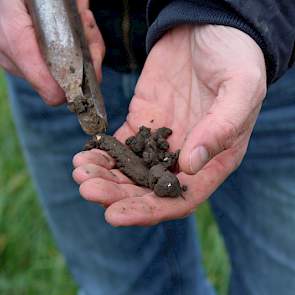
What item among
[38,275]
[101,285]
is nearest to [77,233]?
[101,285]

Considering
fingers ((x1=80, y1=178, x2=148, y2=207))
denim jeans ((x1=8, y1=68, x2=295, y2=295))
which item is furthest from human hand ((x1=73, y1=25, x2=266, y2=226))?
→ denim jeans ((x1=8, y1=68, x2=295, y2=295))

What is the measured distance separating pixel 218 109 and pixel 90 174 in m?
0.26

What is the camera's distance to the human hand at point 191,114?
4.02 ft

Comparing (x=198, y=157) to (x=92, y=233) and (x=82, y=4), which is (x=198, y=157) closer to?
(x=82, y=4)

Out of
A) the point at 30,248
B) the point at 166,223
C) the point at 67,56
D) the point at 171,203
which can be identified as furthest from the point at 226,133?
the point at 30,248

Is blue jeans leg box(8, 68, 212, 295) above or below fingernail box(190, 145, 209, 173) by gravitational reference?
below

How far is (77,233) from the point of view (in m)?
2.04

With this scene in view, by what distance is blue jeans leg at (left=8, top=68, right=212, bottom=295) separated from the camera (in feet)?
6.03

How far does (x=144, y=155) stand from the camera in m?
1.46

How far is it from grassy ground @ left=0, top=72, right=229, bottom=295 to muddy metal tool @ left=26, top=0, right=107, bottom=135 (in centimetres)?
101

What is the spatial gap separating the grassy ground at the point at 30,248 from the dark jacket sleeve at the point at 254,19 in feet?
3.49

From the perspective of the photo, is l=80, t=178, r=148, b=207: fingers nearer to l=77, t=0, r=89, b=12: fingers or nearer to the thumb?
the thumb

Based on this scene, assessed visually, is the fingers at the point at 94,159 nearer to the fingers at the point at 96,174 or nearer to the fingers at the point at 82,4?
the fingers at the point at 96,174

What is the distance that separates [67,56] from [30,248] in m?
1.13
